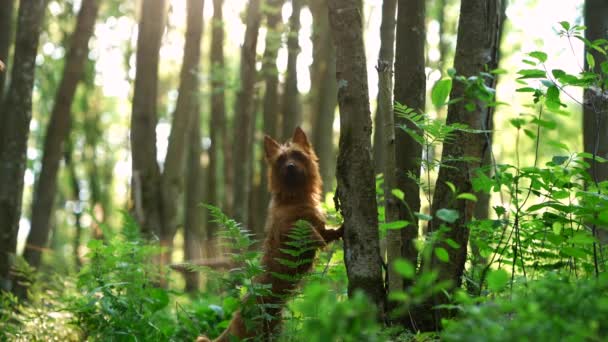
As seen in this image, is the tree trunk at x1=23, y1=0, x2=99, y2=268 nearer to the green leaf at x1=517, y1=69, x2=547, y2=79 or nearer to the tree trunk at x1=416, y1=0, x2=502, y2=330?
the tree trunk at x1=416, y1=0, x2=502, y2=330

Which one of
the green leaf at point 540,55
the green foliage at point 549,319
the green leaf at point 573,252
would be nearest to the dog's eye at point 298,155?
the green leaf at point 540,55

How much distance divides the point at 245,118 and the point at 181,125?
1.29m

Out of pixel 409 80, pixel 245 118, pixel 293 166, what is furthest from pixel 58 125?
pixel 409 80

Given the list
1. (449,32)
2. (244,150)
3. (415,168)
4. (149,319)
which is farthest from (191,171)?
(415,168)

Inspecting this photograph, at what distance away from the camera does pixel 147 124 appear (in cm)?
1201

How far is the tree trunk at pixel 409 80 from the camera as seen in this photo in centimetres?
571

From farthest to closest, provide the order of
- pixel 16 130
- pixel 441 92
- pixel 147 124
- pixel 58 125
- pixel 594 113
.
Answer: pixel 58 125 < pixel 147 124 < pixel 16 130 < pixel 594 113 < pixel 441 92

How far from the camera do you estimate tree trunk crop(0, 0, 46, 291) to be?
9.41 m

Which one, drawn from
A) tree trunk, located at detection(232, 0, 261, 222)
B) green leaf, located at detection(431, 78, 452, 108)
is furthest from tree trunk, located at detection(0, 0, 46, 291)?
green leaf, located at detection(431, 78, 452, 108)

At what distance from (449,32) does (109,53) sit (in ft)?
43.5

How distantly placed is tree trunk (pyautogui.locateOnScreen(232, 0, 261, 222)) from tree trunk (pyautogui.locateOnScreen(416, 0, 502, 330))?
768 cm

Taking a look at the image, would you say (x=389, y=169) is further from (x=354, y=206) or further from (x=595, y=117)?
(x=595, y=117)

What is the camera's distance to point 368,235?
202 inches

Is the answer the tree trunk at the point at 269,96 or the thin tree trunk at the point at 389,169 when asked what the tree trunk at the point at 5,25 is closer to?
the tree trunk at the point at 269,96
